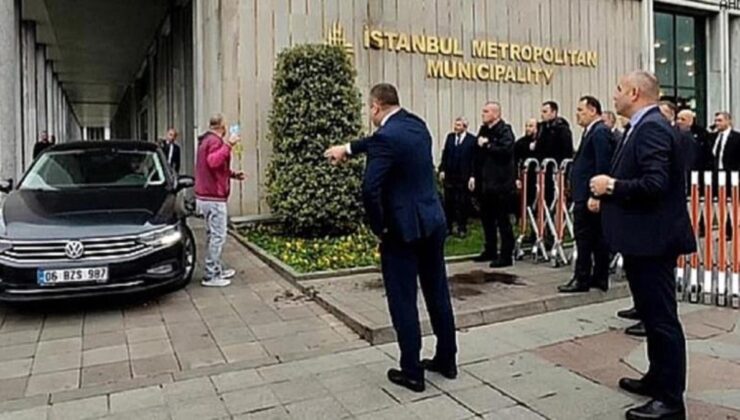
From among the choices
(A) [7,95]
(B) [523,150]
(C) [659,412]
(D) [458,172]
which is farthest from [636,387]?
(A) [7,95]

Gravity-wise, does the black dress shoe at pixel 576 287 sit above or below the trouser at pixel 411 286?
below

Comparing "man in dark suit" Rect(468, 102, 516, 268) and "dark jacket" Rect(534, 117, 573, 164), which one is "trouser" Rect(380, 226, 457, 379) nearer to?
"man in dark suit" Rect(468, 102, 516, 268)

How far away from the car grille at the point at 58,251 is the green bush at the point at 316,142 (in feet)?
13.1

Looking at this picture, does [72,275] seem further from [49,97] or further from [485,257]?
[49,97]

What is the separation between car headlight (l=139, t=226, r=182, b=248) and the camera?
19.5ft

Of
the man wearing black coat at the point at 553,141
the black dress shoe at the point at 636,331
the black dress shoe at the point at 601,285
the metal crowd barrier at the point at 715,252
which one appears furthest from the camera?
the man wearing black coat at the point at 553,141

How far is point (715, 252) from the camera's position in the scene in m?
6.46

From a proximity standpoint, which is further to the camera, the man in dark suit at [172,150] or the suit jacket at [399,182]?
the man in dark suit at [172,150]

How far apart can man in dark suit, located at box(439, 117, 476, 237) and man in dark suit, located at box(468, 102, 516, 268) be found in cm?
183

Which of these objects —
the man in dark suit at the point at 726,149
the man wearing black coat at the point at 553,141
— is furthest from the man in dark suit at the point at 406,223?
the man in dark suit at the point at 726,149

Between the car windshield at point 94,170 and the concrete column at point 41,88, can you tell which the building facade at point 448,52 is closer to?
the car windshield at point 94,170

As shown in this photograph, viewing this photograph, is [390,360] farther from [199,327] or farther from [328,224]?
[328,224]

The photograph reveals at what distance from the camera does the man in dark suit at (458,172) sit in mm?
9761

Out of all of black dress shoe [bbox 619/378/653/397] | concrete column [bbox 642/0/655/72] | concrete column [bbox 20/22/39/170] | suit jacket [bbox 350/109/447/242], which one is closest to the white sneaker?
suit jacket [bbox 350/109/447/242]
